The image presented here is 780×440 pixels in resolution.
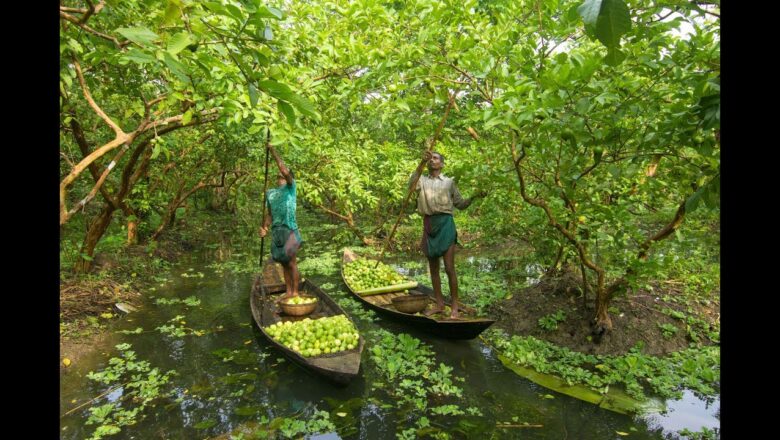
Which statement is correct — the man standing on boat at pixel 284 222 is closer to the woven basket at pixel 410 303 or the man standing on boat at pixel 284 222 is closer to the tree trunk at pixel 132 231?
the woven basket at pixel 410 303

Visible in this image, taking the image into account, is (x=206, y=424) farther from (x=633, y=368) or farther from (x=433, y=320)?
(x=633, y=368)

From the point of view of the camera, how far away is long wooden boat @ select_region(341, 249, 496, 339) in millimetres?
5383

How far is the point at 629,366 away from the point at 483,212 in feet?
12.0

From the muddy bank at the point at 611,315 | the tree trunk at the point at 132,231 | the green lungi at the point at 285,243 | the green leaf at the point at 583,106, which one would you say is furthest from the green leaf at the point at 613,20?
the tree trunk at the point at 132,231

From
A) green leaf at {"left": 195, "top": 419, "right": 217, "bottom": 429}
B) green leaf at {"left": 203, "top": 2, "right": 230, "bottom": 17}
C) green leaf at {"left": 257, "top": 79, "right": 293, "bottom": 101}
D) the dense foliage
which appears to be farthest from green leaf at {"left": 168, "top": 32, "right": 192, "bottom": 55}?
green leaf at {"left": 195, "top": 419, "right": 217, "bottom": 429}

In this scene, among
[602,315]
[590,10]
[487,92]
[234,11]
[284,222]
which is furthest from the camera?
[284,222]

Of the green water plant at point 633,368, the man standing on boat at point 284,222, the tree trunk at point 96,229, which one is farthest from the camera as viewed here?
the tree trunk at point 96,229

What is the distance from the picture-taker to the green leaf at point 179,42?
1464mm

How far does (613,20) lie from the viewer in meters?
1.19

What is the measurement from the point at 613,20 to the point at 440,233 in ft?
16.4

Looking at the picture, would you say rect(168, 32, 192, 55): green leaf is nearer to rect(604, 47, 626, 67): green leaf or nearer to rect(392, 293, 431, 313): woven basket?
rect(604, 47, 626, 67): green leaf

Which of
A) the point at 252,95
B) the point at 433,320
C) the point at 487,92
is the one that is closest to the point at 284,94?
the point at 252,95

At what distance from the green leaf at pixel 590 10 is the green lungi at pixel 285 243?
587 centimetres
